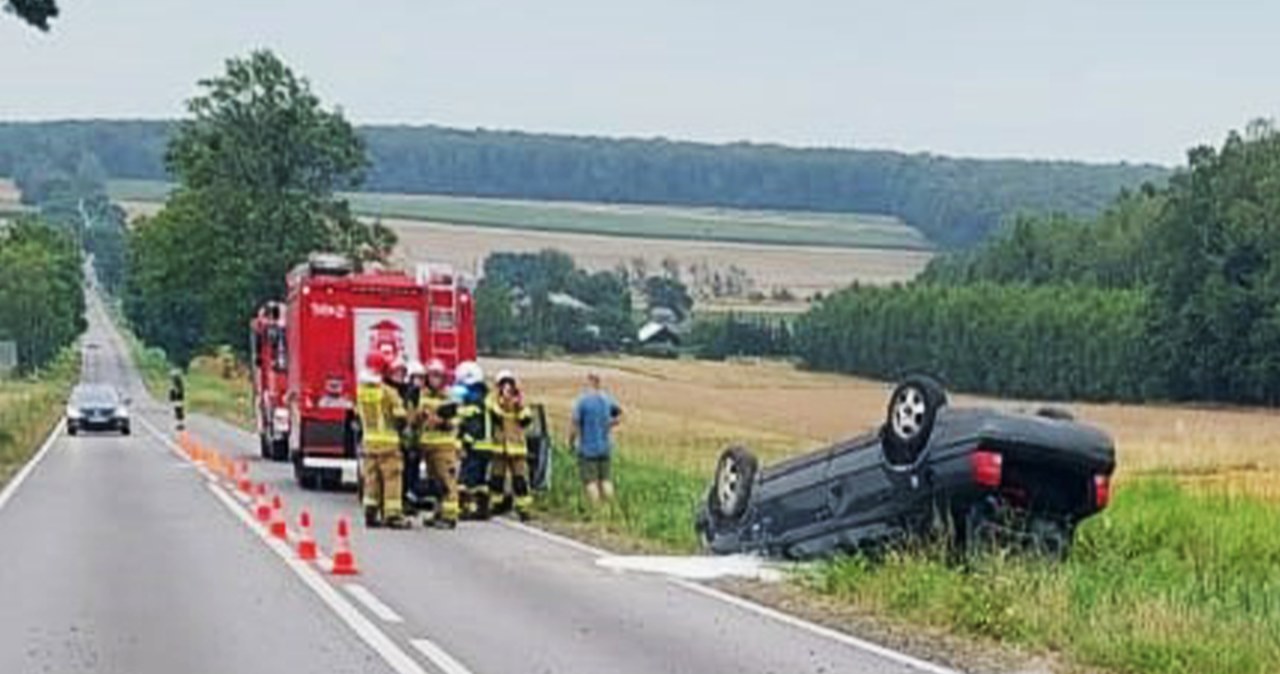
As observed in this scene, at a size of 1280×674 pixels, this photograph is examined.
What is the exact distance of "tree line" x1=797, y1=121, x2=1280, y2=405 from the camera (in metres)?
108

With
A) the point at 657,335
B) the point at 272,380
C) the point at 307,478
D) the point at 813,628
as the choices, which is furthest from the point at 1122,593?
the point at 657,335

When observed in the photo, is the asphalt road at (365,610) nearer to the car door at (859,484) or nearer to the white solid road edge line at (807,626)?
the white solid road edge line at (807,626)

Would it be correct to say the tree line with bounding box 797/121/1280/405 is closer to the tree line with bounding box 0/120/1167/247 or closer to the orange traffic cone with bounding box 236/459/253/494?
the tree line with bounding box 0/120/1167/247

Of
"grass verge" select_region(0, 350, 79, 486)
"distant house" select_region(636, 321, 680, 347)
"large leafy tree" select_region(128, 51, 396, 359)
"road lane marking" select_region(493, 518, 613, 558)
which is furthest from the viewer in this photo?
"distant house" select_region(636, 321, 680, 347)

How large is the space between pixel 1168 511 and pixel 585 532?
18.9ft

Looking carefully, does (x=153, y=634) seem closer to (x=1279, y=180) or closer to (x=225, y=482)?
(x=225, y=482)

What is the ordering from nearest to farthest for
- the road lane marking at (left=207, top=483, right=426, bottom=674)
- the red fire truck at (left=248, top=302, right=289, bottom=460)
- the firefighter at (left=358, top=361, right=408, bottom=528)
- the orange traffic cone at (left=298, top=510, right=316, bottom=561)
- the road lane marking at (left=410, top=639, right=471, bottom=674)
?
the road lane marking at (left=410, top=639, right=471, bottom=674) < the road lane marking at (left=207, top=483, right=426, bottom=674) < the orange traffic cone at (left=298, top=510, right=316, bottom=561) < the firefighter at (left=358, top=361, right=408, bottom=528) < the red fire truck at (left=248, top=302, right=289, bottom=460)

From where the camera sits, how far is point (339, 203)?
9138cm

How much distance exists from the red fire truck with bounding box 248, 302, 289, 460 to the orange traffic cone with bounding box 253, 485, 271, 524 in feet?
19.8

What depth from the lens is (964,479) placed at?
18.4 m

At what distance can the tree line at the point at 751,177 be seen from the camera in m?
168

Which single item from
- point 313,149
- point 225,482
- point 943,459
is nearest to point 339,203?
point 313,149

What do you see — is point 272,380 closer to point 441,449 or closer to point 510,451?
point 510,451

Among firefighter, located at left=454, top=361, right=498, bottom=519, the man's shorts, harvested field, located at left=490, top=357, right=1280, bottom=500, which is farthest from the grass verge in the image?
the man's shorts
